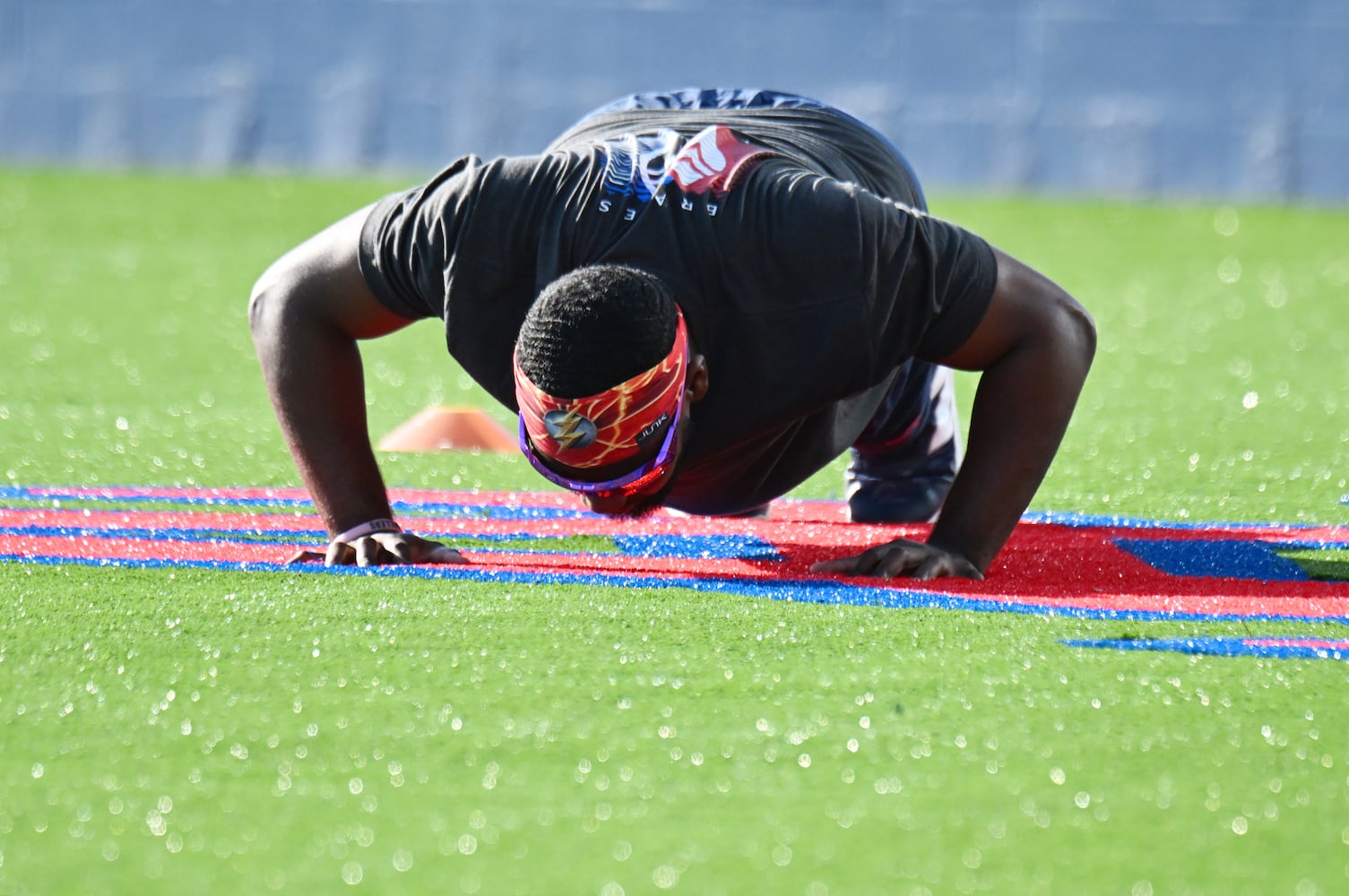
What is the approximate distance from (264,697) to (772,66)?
43.9ft

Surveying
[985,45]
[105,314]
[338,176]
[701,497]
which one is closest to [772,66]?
[985,45]

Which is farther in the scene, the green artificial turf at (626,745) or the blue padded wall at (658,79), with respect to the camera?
the blue padded wall at (658,79)

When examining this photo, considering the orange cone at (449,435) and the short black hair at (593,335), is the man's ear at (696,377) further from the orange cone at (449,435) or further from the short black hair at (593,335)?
the orange cone at (449,435)

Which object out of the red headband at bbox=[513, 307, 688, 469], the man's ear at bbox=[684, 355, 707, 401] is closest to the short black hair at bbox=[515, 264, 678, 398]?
the red headband at bbox=[513, 307, 688, 469]

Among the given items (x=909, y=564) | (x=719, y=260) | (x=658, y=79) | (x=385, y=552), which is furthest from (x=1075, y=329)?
(x=658, y=79)

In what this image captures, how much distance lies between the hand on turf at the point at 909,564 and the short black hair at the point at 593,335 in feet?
1.93

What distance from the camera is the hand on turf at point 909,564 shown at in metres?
2.51

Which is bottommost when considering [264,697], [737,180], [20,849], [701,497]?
[701,497]

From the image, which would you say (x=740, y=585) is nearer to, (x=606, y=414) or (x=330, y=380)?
(x=606, y=414)

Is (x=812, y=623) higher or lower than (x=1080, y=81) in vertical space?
higher

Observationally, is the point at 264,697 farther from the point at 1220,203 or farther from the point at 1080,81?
the point at 1080,81

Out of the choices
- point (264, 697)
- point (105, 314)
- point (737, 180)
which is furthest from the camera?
point (105, 314)

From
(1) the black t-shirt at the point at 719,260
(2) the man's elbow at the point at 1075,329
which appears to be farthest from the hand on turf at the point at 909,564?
(2) the man's elbow at the point at 1075,329

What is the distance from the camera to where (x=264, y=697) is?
181 centimetres
